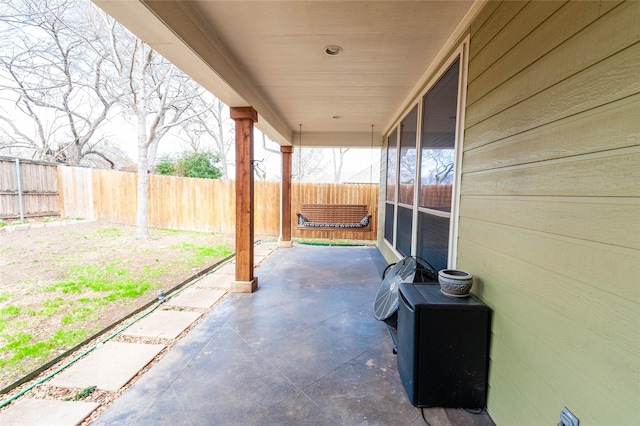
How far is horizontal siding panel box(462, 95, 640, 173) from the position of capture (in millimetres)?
838

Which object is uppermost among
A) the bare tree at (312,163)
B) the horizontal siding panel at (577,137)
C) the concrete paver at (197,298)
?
the bare tree at (312,163)

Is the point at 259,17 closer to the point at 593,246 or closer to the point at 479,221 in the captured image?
the point at 479,221

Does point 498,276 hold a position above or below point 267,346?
above

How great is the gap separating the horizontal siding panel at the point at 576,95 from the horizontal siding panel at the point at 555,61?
0.09 ft

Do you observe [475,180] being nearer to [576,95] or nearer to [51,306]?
[576,95]

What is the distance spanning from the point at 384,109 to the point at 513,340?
11.8 ft

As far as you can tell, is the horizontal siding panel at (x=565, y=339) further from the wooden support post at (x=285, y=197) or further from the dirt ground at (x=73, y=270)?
the wooden support post at (x=285, y=197)

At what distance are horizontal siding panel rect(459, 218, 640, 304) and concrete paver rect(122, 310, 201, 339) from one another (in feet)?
8.56

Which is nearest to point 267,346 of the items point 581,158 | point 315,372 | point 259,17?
point 315,372

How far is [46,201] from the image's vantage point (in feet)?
24.5

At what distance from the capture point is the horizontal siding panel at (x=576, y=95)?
840 mm

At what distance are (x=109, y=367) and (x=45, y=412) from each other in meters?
0.41

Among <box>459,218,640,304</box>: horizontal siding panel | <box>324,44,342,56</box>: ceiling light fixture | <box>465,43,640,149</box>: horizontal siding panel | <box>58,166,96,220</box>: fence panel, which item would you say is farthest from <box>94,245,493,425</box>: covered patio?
<box>58,166,96,220</box>: fence panel

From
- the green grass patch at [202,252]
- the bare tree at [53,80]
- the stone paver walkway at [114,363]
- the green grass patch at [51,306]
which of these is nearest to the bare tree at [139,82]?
the bare tree at [53,80]
